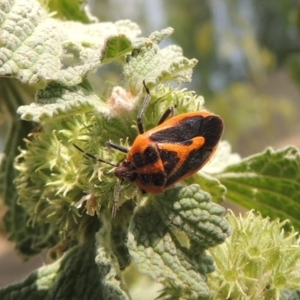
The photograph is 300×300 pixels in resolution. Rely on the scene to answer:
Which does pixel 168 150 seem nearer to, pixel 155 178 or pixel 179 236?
pixel 155 178

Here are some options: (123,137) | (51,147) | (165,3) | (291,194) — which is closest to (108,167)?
(123,137)

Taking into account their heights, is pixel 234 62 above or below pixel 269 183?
above

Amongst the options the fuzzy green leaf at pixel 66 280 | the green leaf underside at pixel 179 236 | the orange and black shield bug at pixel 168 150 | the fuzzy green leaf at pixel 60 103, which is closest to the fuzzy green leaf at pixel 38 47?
the fuzzy green leaf at pixel 60 103

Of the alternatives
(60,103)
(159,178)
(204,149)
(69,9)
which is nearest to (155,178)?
(159,178)

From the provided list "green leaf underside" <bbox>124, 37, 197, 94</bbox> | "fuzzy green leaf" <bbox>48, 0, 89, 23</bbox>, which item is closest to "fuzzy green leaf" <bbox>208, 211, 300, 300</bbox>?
"green leaf underside" <bbox>124, 37, 197, 94</bbox>

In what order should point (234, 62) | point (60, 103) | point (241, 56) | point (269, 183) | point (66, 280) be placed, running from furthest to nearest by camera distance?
point (234, 62)
point (241, 56)
point (269, 183)
point (66, 280)
point (60, 103)

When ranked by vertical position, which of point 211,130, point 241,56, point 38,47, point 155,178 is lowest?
point 155,178

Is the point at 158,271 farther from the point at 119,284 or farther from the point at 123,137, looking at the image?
the point at 123,137
